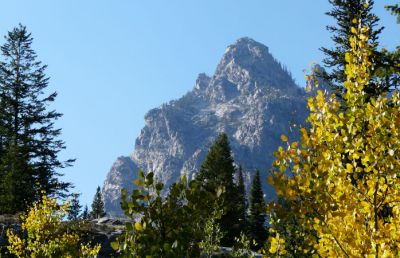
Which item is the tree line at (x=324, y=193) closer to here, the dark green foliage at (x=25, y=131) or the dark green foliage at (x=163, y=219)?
the dark green foliage at (x=163, y=219)

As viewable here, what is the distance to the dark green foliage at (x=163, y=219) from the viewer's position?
149 inches

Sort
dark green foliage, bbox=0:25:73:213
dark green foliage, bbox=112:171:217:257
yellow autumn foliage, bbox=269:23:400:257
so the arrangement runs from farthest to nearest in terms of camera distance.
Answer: dark green foliage, bbox=0:25:73:213, yellow autumn foliage, bbox=269:23:400:257, dark green foliage, bbox=112:171:217:257

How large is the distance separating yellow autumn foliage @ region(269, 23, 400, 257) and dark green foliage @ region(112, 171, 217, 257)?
0.85m

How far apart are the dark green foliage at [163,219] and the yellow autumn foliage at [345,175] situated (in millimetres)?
853

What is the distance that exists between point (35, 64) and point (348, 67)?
36816 mm

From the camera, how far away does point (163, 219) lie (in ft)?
13.1

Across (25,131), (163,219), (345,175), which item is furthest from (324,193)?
(25,131)

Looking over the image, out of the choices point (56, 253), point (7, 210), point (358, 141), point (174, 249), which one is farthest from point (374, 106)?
point (7, 210)

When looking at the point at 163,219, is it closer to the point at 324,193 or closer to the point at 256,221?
the point at 324,193

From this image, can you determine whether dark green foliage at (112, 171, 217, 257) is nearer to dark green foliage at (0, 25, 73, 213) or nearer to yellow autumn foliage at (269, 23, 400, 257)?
yellow autumn foliage at (269, 23, 400, 257)

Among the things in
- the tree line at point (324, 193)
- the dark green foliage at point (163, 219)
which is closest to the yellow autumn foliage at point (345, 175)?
the tree line at point (324, 193)

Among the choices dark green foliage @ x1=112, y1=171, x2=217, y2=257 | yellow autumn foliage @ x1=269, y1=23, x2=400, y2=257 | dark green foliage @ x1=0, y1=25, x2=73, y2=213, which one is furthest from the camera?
dark green foliage @ x1=0, y1=25, x2=73, y2=213

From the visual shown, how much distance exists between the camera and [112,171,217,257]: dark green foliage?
12.4 ft

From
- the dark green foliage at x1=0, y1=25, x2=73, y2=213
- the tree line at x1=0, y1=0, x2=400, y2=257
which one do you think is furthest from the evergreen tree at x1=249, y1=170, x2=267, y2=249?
the tree line at x1=0, y1=0, x2=400, y2=257
